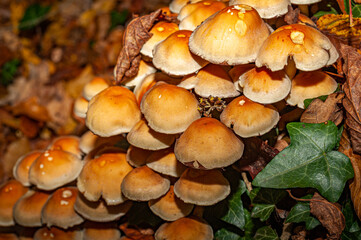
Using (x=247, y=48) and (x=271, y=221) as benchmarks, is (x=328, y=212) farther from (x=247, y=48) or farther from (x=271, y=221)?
(x=247, y=48)

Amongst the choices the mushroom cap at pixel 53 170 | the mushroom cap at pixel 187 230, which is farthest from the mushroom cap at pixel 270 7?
the mushroom cap at pixel 53 170

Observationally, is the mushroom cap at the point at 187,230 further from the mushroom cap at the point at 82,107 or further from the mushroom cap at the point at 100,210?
the mushroom cap at the point at 82,107

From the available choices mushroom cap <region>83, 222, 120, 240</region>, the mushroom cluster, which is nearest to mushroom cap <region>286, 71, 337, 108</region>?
the mushroom cluster

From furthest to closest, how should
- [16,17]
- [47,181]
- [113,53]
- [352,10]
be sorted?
[16,17] < [113,53] < [47,181] < [352,10]

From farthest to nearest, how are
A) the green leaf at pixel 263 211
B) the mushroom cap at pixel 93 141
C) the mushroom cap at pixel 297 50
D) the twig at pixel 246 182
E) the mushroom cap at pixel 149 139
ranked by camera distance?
the mushroom cap at pixel 93 141, the twig at pixel 246 182, the green leaf at pixel 263 211, the mushroom cap at pixel 149 139, the mushroom cap at pixel 297 50

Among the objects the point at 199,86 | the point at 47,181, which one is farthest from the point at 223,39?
the point at 47,181

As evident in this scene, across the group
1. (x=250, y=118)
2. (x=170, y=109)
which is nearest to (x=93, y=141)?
(x=170, y=109)
